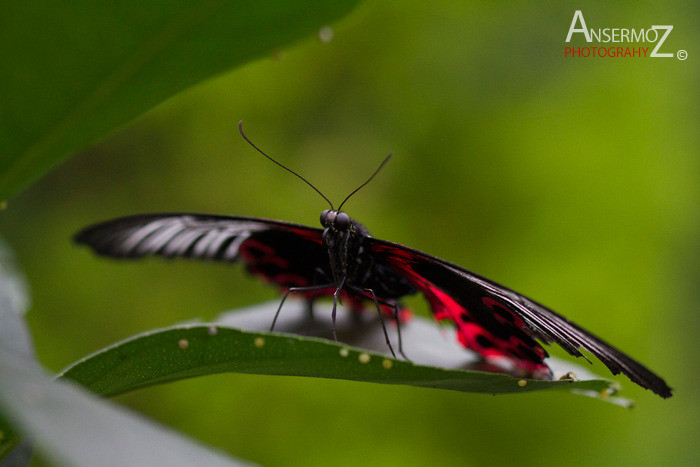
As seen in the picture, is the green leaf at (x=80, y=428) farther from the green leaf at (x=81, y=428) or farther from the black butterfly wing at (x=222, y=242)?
the black butterfly wing at (x=222, y=242)

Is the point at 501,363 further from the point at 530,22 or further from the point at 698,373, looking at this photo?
the point at 698,373

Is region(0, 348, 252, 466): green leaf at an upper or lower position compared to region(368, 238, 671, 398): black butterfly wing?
lower

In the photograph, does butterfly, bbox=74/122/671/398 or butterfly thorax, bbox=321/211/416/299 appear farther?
butterfly thorax, bbox=321/211/416/299

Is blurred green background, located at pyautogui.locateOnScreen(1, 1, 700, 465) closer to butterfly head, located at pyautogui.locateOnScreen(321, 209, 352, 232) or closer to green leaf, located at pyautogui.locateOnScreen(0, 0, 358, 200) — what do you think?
butterfly head, located at pyautogui.locateOnScreen(321, 209, 352, 232)

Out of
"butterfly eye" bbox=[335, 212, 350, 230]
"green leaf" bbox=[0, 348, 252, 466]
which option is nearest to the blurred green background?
"butterfly eye" bbox=[335, 212, 350, 230]

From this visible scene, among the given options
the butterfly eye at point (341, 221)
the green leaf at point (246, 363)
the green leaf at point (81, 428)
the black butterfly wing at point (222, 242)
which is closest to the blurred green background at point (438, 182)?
the black butterfly wing at point (222, 242)

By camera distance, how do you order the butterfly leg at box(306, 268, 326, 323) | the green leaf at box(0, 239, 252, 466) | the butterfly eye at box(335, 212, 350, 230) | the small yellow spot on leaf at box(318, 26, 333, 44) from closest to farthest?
the green leaf at box(0, 239, 252, 466)
the small yellow spot on leaf at box(318, 26, 333, 44)
the butterfly eye at box(335, 212, 350, 230)
the butterfly leg at box(306, 268, 326, 323)

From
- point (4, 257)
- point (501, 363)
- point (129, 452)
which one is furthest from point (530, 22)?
point (129, 452)
